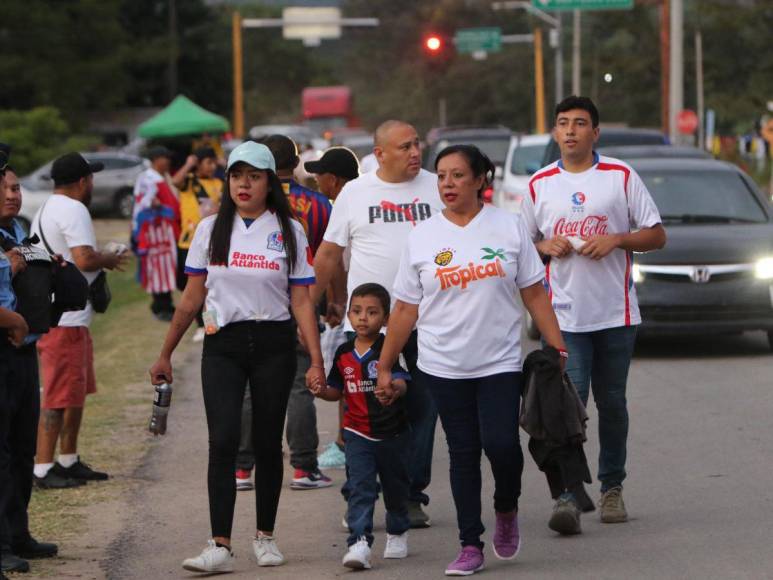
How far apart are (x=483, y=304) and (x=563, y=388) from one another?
519 mm

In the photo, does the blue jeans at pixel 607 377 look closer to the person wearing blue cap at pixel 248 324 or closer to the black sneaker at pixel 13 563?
the person wearing blue cap at pixel 248 324

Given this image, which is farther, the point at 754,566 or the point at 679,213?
the point at 679,213

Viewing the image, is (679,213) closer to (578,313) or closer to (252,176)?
(578,313)

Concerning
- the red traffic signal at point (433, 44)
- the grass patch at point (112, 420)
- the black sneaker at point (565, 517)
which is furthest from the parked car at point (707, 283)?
the red traffic signal at point (433, 44)

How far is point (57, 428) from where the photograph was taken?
9500 mm

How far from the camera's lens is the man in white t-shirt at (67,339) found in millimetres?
9086

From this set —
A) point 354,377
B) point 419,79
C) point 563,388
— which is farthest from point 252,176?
point 419,79

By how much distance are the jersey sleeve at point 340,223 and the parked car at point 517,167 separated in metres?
14.2

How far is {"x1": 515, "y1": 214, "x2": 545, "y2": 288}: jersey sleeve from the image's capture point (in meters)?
6.91

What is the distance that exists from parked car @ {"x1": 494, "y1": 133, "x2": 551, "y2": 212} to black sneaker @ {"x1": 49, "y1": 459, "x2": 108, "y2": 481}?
521 inches

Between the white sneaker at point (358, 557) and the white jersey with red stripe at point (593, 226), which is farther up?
the white jersey with red stripe at point (593, 226)

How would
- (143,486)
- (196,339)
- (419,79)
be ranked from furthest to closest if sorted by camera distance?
(419,79) → (196,339) → (143,486)

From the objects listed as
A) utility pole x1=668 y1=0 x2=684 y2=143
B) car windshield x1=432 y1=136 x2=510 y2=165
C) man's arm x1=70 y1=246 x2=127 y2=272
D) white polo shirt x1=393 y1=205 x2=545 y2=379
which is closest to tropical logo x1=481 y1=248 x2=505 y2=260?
white polo shirt x1=393 y1=205 x2=545 y2=379

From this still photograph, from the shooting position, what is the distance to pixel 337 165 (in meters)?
9.40
